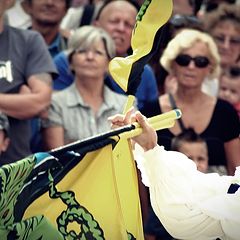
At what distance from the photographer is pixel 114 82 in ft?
20.7

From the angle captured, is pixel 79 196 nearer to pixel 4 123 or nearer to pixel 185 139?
pixel 4 123

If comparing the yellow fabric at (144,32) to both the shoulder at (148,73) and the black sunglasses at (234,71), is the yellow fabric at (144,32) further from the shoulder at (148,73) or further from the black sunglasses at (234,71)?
the black sunglasses at (234,71)

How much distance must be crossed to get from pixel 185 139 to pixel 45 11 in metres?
1.52

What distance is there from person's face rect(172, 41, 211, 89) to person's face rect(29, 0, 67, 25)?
3.16 ft

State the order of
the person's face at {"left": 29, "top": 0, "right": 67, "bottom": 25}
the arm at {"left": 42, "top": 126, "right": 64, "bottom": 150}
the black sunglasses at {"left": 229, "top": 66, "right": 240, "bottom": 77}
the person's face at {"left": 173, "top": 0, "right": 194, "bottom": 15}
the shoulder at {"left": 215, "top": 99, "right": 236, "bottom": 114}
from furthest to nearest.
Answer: the person's face at {"left": 173, "top": 0, "right": 194, "bottom": 15} → the black sunglasses at {"left": 229, "top": 66, "right": 240, "bottom": 77} → the person's face at {"left": 29, "top": 0, "right": 67, "bottom": 25} → the shoulder at {"left": 215, "top": 99, "right": 236, "bottom": 114} → the arm at {"left": 42, "top": 126, "right": 64, "bottom": 150}

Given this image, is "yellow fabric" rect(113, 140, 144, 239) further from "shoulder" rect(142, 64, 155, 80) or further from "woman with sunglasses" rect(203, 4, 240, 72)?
"woman with sunglasses" rect(203, 4, 240, 72)

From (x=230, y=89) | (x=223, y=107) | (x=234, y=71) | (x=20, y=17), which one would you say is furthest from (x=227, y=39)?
(x=20, y=17)

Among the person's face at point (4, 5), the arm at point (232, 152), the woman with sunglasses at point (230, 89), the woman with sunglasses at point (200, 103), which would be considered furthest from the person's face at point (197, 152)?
the person's face at point (4, 5)

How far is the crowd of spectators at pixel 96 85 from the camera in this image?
18.4 ft

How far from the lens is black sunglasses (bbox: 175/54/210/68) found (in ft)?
20.3

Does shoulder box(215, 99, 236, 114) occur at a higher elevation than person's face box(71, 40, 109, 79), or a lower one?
lower

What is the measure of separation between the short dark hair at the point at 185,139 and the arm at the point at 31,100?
2.47ft

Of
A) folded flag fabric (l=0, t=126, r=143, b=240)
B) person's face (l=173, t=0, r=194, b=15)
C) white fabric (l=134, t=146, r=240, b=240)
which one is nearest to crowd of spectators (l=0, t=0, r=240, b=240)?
person's face (l=173, t=0, r=194, b=15)

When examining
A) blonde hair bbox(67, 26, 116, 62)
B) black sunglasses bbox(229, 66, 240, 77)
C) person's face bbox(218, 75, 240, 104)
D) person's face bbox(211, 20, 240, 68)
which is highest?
blonde hair bbox(67, 26, 116, 62)
